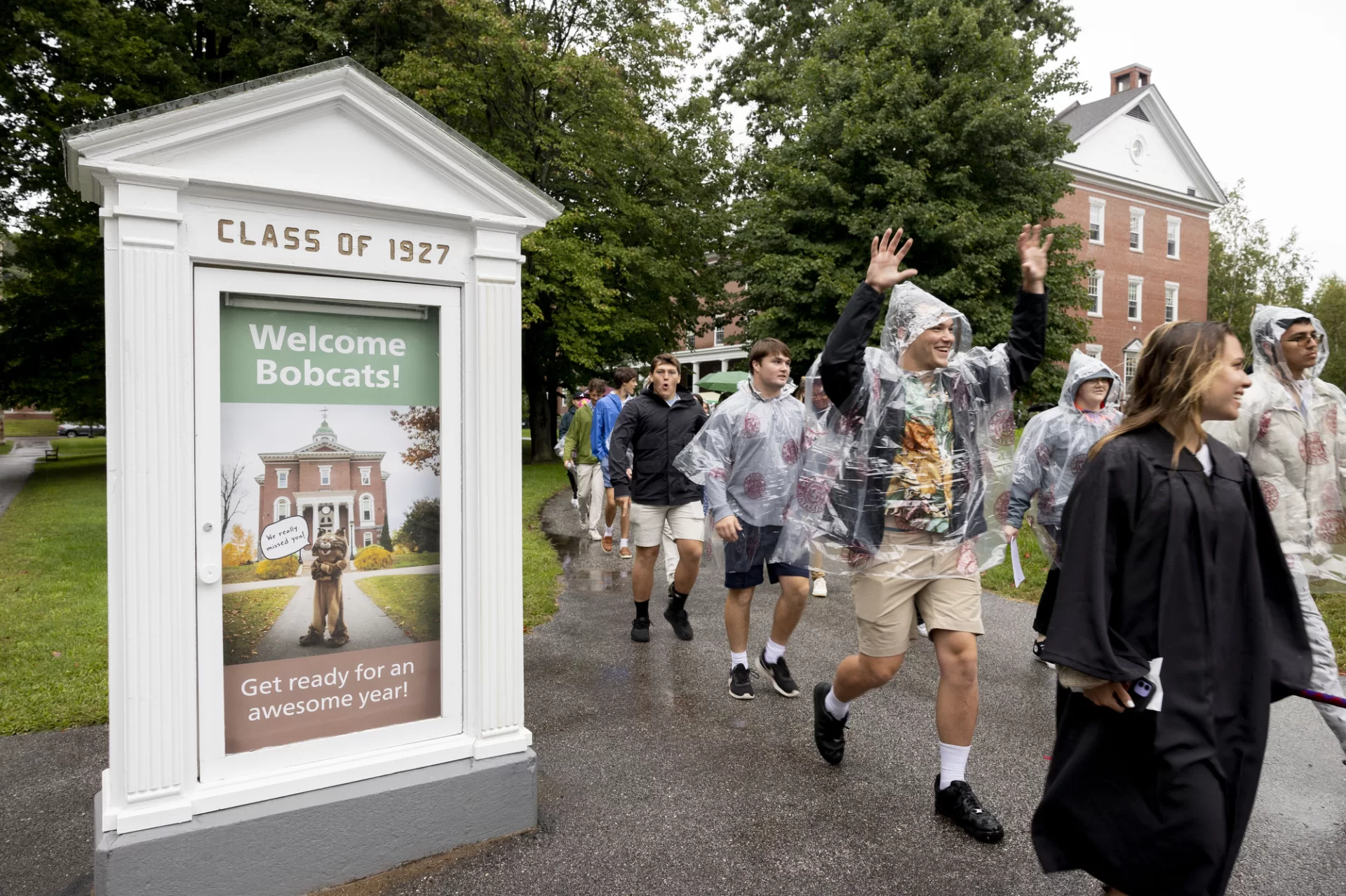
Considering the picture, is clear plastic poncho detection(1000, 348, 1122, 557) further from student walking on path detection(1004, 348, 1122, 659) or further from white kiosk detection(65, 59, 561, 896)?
white kiosk detection(65, 59, 561, 896)

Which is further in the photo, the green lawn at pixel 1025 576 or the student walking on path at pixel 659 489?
the green lawn at pixel 1025 576

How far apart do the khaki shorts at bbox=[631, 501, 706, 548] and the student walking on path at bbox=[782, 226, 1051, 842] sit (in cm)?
218

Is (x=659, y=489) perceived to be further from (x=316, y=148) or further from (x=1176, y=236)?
(x=1176, y=236)

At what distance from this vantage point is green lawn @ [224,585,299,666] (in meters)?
2.77

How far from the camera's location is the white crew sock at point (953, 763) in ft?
10.9

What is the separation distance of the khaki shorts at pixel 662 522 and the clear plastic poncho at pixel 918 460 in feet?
7.03

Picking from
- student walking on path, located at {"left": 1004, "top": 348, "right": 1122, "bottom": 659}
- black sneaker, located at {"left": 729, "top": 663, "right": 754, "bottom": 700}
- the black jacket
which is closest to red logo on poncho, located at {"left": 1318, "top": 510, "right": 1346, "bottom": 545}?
student walking on path, located at {"left": 1004, "top": 348, "right": 1122, "bottom": 659}

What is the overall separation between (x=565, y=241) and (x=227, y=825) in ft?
59.7

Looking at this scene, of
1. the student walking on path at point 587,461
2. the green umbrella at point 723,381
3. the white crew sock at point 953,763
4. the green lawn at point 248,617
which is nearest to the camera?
the green lawn at point 248,617

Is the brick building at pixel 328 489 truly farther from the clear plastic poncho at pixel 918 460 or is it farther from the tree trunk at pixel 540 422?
the tree trunk at pixel 540 422

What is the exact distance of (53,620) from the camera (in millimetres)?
6359

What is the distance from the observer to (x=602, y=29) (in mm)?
21234

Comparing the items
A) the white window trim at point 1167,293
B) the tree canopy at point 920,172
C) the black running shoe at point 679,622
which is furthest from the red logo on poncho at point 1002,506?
the white window trim at point 1167,293

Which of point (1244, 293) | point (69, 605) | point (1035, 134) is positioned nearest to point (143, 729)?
point (69, 605)
